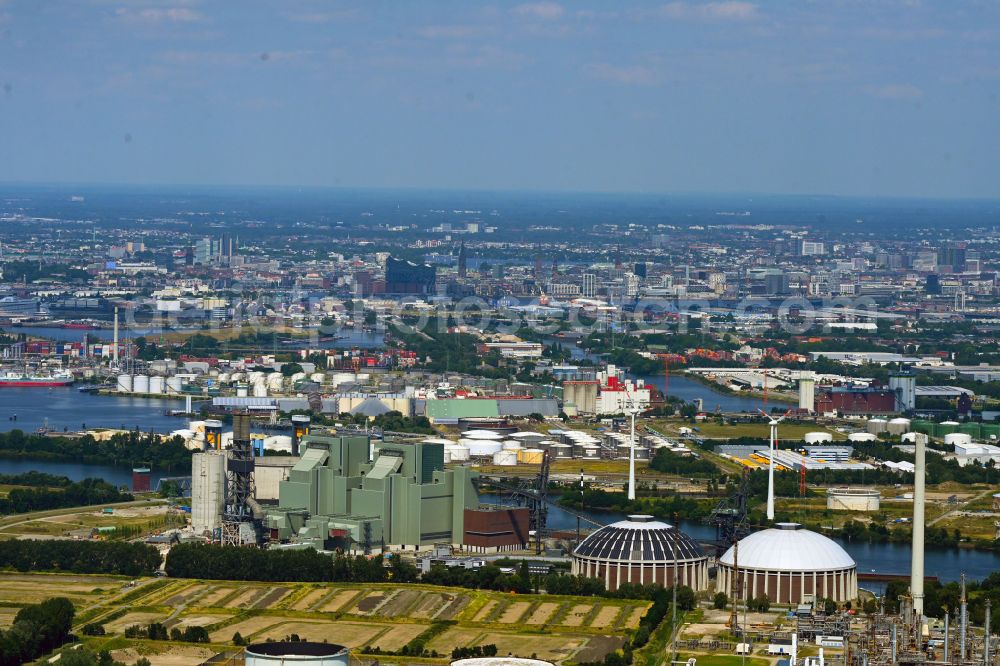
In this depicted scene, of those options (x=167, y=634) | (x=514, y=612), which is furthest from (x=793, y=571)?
(x=167, y=634)

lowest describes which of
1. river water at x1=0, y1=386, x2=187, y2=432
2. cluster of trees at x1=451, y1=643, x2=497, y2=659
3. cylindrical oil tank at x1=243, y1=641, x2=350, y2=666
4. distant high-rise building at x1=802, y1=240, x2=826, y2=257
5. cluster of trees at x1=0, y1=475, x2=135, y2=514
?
river water at x1=0, y1=386, x2=187, y2=432

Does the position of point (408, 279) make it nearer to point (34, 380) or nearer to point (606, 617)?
point (34, 380)

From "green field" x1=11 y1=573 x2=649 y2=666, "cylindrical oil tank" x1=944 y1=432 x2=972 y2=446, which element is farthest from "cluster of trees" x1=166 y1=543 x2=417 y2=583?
"cylindrical oil tank" x1=944 y1=432 x2=972 y2=446

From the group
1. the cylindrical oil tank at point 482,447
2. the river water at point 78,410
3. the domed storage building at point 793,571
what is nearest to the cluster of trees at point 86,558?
the domed storage building at point 793,571

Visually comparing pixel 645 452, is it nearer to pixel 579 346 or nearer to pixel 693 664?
pixel 693 664

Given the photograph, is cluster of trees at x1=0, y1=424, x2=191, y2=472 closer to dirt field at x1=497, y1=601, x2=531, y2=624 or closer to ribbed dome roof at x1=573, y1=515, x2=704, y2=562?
ribbed dome roof at x1=573, y1=515, x2=704, y2=562

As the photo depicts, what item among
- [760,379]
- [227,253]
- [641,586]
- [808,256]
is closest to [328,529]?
[641,586]
